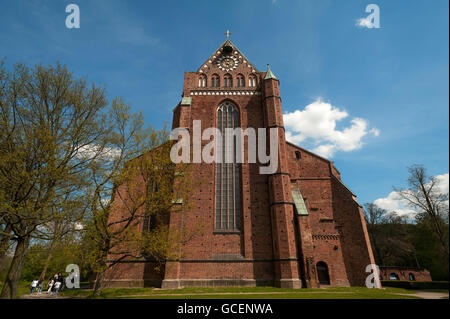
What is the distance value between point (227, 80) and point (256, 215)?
13.0 meters

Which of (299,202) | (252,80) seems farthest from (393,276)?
(252,80)

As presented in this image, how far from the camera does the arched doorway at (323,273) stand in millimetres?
18572

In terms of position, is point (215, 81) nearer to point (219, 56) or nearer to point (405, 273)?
point (219, 56)

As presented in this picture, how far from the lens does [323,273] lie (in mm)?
18875

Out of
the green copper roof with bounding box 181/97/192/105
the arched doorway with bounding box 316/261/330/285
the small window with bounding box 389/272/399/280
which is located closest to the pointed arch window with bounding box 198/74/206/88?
the green copper roof with bounding box 181/97/192/105

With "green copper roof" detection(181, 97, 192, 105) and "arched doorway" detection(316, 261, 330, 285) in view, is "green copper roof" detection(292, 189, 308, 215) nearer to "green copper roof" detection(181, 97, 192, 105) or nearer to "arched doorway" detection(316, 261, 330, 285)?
"arched doorway" detection(316, 261, 330, 285)

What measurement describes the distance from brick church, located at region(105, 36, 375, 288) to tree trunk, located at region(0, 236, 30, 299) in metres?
7.86

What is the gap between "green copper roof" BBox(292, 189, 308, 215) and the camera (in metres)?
18.1

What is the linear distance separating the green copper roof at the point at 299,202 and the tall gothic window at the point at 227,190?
14.3ft

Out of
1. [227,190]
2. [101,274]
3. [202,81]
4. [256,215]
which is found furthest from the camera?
[202,81]

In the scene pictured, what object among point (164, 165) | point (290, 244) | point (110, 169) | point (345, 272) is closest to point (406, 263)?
point (345, 272)

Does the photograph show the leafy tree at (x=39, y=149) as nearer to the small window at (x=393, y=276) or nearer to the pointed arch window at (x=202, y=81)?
the pointed arch window at (x=202, y=81)

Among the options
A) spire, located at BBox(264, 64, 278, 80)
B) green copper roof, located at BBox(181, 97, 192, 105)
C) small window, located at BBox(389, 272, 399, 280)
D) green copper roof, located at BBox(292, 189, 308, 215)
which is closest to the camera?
green copper roof, located at BBox(292, 189, 308, 215)
